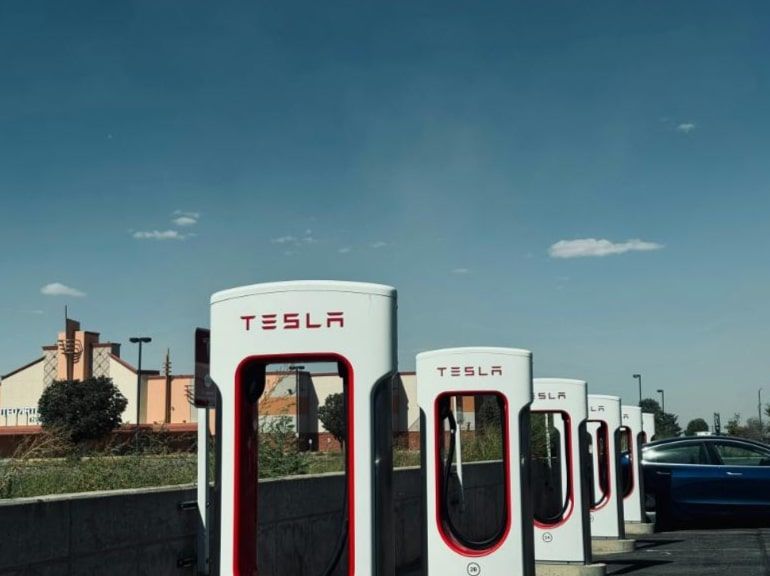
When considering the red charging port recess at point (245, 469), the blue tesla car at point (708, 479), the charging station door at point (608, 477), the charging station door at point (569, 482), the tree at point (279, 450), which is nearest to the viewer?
the red charging port recess at point (245, 469)

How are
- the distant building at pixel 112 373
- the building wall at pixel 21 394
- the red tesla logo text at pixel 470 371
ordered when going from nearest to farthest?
1. the red tesla logo text at pixel 470 371
2. the distant building at pixel 112 373
3. the building wall at pixel 21 394

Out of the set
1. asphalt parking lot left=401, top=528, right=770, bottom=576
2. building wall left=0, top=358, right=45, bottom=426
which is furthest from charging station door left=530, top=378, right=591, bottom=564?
building wall left=0, top=358, right=45, bottom=426

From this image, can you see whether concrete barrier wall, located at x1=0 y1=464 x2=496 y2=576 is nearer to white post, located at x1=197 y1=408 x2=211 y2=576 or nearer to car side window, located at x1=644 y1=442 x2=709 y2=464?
white post, located at x1=197 y1=408 x2=211 y2=576

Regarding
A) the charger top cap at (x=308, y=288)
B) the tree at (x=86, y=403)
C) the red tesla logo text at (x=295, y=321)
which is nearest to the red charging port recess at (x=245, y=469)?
the red tesla logo text at (x=295, y=321)

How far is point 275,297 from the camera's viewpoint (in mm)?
5176

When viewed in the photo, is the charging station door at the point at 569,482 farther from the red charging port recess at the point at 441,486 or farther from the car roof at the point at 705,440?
the car roof at the point at 705,440

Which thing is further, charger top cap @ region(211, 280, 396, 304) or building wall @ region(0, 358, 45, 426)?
building wall @ region(0, 358, 45, 426)

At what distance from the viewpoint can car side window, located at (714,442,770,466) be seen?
56.0 feet

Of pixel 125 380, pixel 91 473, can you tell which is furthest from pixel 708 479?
pixel 125 380

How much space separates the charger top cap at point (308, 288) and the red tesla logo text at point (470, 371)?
377 centimetres

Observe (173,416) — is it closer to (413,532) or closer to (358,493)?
(413,532)

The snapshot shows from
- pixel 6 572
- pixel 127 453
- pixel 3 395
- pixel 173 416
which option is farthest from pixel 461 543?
pixel 3 395

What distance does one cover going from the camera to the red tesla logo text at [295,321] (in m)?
5.03

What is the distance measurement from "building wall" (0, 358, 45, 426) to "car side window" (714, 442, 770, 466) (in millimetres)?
69411
